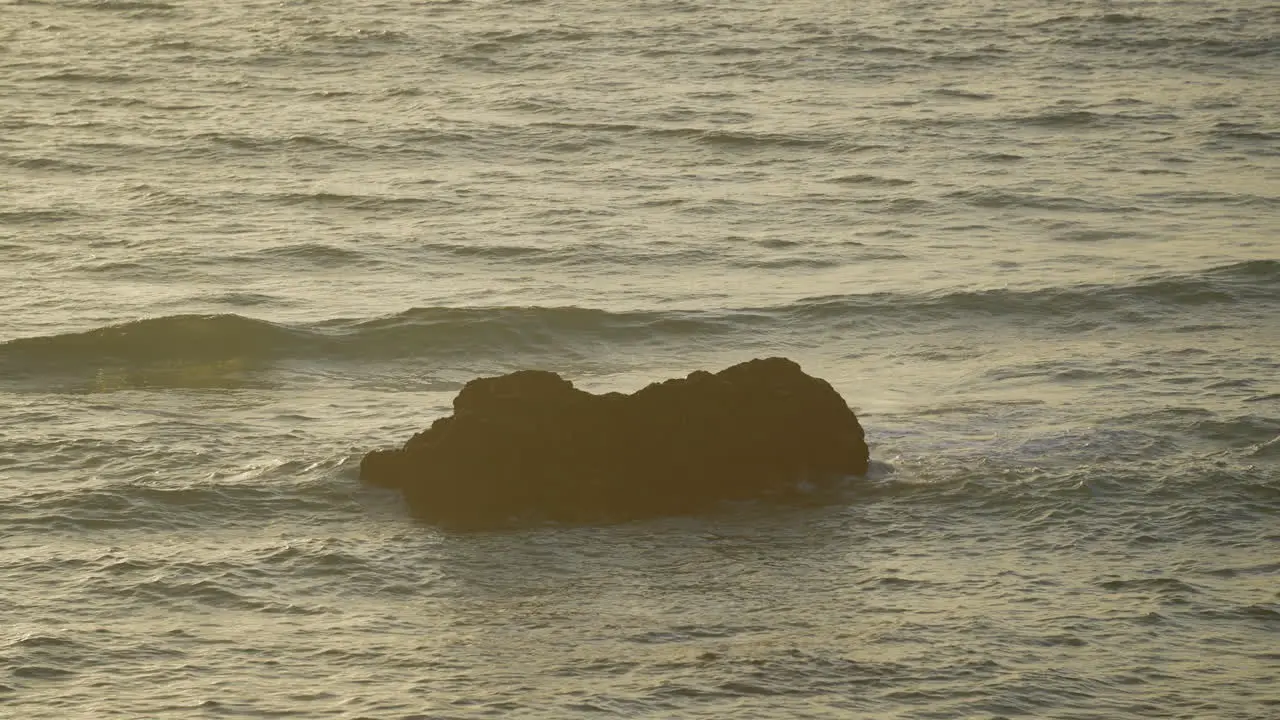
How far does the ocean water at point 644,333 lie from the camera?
429 inches

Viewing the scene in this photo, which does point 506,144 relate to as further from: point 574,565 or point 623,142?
point 574,565

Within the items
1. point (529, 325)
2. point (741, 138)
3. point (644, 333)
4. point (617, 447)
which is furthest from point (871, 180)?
point (617, 447)

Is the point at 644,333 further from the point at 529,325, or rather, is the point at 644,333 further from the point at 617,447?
the point at 617,447

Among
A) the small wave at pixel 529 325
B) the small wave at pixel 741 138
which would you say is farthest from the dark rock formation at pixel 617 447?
the small wave at pixel 741 138

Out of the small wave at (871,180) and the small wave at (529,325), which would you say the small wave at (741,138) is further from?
the small wave at (529,325)

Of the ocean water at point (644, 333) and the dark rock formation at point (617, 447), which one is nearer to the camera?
the ocean water at point (644, 333)

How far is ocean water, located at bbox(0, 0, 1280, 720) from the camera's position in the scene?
35.7 ft

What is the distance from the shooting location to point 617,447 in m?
Result: 13.5

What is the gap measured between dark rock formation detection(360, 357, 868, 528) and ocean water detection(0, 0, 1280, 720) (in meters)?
0.37

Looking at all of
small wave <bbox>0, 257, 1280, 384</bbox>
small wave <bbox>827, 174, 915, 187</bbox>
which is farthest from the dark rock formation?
small wave <bbox>827, 174, 915, 187</bbox>

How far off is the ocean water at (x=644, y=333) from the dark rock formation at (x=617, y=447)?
0.37 meters

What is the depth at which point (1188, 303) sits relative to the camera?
20.6 metres

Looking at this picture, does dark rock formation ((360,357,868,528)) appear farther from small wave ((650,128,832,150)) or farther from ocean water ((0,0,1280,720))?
small wave ((650,128,832,150))

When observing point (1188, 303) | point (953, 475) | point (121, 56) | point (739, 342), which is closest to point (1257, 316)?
point (1188, 303)
